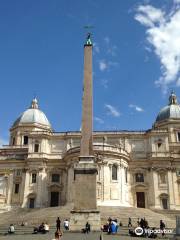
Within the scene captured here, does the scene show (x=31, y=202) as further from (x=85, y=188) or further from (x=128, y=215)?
(x=85, y=188)

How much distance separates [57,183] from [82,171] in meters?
29.8

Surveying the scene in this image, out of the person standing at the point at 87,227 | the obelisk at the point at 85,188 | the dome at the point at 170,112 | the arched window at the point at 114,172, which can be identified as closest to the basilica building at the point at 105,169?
the arched window at the point at 114,172

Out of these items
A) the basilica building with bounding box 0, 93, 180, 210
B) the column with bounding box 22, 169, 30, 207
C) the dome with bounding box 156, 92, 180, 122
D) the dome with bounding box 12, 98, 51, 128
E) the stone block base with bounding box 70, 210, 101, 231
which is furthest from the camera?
the dome with bounding box 12, 98, 51, 128

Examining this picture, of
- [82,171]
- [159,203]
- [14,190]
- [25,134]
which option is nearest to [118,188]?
[159,203]

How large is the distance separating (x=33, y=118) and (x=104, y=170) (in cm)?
2039

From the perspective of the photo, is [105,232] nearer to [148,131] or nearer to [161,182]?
[161,182]

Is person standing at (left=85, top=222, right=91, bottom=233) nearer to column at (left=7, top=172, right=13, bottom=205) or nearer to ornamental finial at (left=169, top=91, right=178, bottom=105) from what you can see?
column at (left=7, top=172, right=13, bottom=205)

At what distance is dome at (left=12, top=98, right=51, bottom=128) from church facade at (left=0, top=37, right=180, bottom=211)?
6665 mm

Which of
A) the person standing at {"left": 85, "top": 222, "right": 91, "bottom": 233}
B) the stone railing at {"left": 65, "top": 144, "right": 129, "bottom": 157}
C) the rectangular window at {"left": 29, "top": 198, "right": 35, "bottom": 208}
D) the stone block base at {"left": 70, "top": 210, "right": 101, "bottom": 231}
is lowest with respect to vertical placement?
the person standing at {"left": 85, "top": 222, "right": 91, "bottom": 233}

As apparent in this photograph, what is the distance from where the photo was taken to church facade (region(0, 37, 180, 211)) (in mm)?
46375

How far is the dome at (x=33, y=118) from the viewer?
60.9 m

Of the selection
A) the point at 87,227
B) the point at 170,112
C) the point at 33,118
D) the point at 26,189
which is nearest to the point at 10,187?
the point at 26,189

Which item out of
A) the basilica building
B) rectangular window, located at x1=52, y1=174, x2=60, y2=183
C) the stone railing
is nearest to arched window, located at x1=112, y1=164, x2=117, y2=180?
the basilica building

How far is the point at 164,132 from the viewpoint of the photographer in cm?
5203
